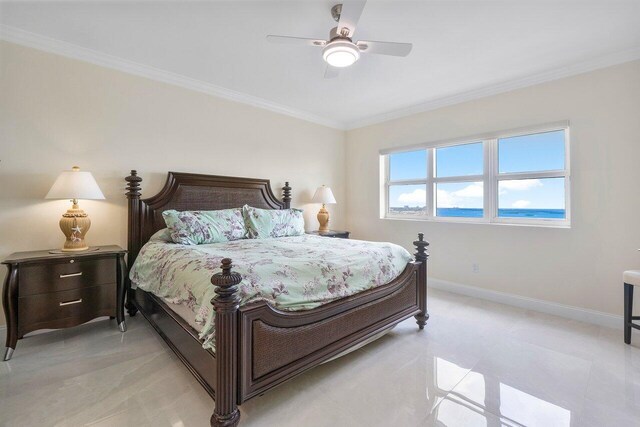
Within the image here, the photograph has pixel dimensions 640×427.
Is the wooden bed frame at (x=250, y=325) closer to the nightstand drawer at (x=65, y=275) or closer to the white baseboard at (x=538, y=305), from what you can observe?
the nightstand drawer at (x=65, y=275)

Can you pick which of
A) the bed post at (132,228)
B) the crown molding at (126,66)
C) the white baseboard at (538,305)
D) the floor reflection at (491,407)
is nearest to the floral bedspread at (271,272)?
the bed post at (132,228)

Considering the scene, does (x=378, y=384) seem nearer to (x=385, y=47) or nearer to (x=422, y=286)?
(x=422, y=286)

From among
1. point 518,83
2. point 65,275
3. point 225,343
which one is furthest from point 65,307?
point 518,83

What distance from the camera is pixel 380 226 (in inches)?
176

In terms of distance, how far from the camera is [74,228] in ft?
7.86

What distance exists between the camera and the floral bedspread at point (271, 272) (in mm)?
1561

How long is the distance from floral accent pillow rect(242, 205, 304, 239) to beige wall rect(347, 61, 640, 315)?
6.31 ft

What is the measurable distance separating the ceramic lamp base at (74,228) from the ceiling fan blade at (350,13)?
8.52 ft

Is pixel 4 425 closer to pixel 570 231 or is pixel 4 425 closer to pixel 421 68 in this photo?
pixel 421 68

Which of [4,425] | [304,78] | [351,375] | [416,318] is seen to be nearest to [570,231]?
[416,318]

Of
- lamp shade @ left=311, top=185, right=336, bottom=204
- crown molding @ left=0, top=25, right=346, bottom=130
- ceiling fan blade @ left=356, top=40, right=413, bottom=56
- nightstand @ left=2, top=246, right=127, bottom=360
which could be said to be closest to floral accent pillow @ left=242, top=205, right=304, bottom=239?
lamp shade @ left=311, top=185, right=336, bottom=204

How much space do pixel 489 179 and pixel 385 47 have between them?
2277 mm

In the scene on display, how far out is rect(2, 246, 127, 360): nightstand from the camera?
2.03 meters

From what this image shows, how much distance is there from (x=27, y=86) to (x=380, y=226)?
4.22 m
